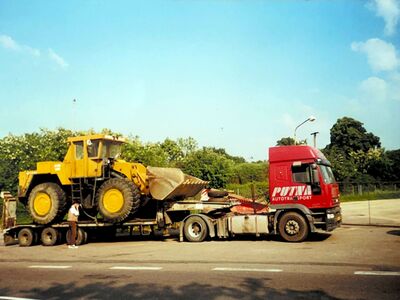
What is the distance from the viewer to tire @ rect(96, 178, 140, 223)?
14719 millimetres

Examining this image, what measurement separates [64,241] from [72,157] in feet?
12.8

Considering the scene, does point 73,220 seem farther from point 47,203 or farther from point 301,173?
point 301,173

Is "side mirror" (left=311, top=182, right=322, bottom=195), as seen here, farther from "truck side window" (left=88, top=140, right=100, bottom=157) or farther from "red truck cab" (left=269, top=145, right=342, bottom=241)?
"truck side window" (left=88, top=140, right=100, bottom=157)

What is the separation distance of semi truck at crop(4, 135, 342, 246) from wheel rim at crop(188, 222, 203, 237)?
0.12ft

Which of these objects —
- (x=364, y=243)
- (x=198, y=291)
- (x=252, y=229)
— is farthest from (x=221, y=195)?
(x=198, y=291)

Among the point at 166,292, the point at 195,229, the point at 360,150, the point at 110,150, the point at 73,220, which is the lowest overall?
the point at 166,292

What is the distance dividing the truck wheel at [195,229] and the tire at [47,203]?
5.01 metres

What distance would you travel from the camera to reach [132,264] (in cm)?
1047

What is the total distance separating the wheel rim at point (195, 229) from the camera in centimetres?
1516

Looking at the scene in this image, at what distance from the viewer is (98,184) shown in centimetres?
1584

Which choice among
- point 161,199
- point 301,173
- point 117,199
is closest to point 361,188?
point 301,173

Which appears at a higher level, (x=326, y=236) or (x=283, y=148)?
(x=283, y=148)

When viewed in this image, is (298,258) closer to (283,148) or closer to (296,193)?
(296,193)

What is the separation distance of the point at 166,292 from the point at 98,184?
9.34 meters
